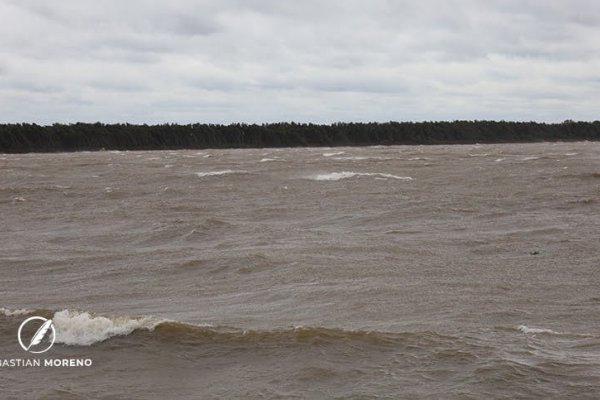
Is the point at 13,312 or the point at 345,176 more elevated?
the point at 345,176

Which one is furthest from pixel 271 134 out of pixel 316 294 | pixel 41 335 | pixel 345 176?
pixel 41 335

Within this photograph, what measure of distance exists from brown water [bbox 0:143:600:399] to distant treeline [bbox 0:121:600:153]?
140 feet

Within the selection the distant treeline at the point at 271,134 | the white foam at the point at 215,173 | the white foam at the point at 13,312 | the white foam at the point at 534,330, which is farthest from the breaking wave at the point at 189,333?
the distant treeline at the point at 271,134

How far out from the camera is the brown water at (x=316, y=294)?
7176mm

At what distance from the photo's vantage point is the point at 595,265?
12031 mm

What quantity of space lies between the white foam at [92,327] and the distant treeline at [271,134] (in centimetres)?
5701

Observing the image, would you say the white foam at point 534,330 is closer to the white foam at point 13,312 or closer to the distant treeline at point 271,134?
the white foam at point 13,312

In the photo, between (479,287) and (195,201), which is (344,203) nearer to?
(195,201)

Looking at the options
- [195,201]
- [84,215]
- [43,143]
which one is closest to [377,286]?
[84,215]

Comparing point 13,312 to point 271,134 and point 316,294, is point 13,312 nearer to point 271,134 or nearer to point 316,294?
point 316,294

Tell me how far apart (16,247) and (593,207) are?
11322 mm

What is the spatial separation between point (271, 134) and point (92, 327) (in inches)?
2621

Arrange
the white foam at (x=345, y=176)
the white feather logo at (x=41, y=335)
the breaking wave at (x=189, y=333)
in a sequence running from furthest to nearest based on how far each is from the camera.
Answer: the white foam at (x=345, y=176) → the white feather logo at (x=41, y=335) → the breaking wave at (x=189, y=333)

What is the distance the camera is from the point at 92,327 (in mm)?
8695
